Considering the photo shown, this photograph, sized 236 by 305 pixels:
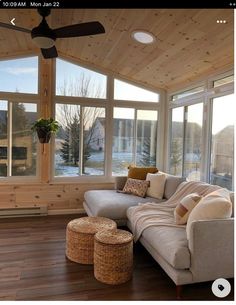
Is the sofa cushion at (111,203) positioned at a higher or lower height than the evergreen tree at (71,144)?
lower

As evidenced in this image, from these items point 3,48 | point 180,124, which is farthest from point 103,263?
point 3,48

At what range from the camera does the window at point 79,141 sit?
4.83 meters

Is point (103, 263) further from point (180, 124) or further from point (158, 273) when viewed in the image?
point (180, 124)

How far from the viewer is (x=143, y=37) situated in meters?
3.38

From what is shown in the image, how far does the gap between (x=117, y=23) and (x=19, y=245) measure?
117 inches

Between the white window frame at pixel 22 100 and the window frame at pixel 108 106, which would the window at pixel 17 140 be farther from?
the window frame at pixel 108 106

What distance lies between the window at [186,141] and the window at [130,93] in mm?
565

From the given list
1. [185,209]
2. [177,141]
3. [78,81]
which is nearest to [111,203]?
[185,209]

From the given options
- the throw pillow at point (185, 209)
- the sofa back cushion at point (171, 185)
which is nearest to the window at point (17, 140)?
the sofa back cushion at point (171, 185)

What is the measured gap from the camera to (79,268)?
273 cm

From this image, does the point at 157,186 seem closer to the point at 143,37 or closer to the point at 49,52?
the point at 143,37

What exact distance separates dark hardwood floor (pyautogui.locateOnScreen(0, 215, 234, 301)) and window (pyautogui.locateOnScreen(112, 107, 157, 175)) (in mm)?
2088

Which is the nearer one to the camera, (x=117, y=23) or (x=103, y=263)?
(x=103, y=263)

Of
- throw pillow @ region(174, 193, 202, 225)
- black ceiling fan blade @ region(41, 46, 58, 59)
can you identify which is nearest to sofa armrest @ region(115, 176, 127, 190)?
throw pillow @ region(174, 193, 202, 225)
